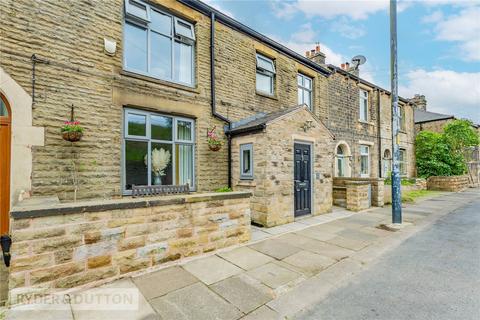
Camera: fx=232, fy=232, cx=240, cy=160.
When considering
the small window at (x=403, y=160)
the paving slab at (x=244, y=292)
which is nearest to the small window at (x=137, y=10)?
the paving slab at (x=244, y=292)

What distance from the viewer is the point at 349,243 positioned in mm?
5020

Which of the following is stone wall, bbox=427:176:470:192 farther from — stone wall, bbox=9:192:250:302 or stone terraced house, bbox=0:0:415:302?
stone wall, bbox=9:192:250:302

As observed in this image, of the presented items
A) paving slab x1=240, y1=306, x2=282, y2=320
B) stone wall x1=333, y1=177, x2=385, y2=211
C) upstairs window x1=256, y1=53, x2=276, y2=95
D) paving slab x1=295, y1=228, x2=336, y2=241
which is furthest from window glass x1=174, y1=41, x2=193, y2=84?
stone wall x1=333, y1=177, x2=385, y2=211

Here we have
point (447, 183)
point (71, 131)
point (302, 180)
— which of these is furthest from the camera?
point (447, 183)

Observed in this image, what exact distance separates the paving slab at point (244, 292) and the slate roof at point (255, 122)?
3.90 metres

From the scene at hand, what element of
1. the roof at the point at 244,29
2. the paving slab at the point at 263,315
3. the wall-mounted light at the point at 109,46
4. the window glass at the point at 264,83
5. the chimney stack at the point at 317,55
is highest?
the chimney stack at the point at 317,55

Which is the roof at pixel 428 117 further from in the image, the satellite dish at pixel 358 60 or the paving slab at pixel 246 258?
the paving slab at pixel 246 258

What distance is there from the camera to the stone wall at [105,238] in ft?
9.37

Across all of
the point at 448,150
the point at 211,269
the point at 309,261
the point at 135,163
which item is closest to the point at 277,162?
the point at 309,261

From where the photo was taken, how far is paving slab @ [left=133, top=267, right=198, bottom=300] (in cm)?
309

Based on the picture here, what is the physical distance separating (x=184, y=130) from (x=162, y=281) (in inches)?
169

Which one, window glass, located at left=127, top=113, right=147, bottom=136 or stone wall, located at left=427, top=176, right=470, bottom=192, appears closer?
window glass, located at left=127, top=113, right=147, bottom=136

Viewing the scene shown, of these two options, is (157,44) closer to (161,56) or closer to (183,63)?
Result: (161,56)

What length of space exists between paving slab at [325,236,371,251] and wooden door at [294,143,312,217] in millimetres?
1920
